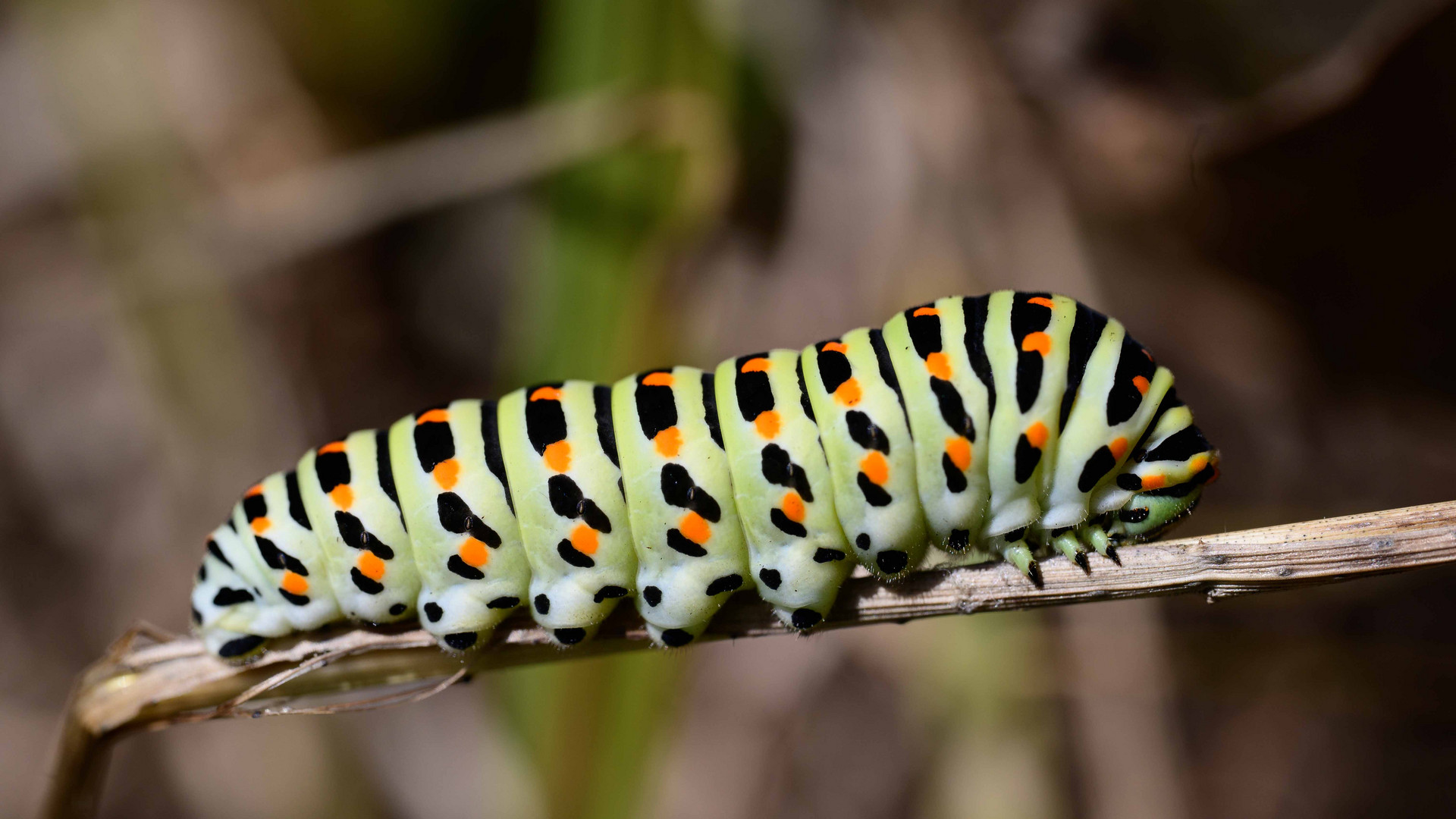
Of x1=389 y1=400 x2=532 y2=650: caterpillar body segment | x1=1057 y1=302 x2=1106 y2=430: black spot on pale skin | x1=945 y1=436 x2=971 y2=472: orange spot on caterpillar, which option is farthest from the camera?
x1=389 y1=400 x2=532 y2=650: caterpillar body segment

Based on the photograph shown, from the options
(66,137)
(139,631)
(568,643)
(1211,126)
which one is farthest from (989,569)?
(66,137)

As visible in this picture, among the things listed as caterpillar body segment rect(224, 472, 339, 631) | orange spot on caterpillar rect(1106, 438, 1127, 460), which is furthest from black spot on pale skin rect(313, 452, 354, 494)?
orange spot on caterpillar rect(1106, 438, 1127, 460)

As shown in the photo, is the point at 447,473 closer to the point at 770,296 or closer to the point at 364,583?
the point at 364,583

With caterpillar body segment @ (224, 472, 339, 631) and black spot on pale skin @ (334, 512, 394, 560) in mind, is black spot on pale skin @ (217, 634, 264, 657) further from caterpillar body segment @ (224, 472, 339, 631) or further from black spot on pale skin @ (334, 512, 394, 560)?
black spot on pale skin @ (334, 512, 394, 560)

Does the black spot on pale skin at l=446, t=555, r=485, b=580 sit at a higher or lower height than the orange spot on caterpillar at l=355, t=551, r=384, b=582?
lower

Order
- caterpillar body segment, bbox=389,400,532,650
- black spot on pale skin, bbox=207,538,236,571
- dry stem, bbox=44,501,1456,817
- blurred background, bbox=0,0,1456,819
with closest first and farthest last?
dry stem, bbox=44,501,1456,817
caterpillar body segment, bbox=389,400,532,650
black spot on pale skin, bbox=207,538,236,571
blurred background, bbox=0,0,1456,819

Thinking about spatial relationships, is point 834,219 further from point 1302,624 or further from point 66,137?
point 66,137
